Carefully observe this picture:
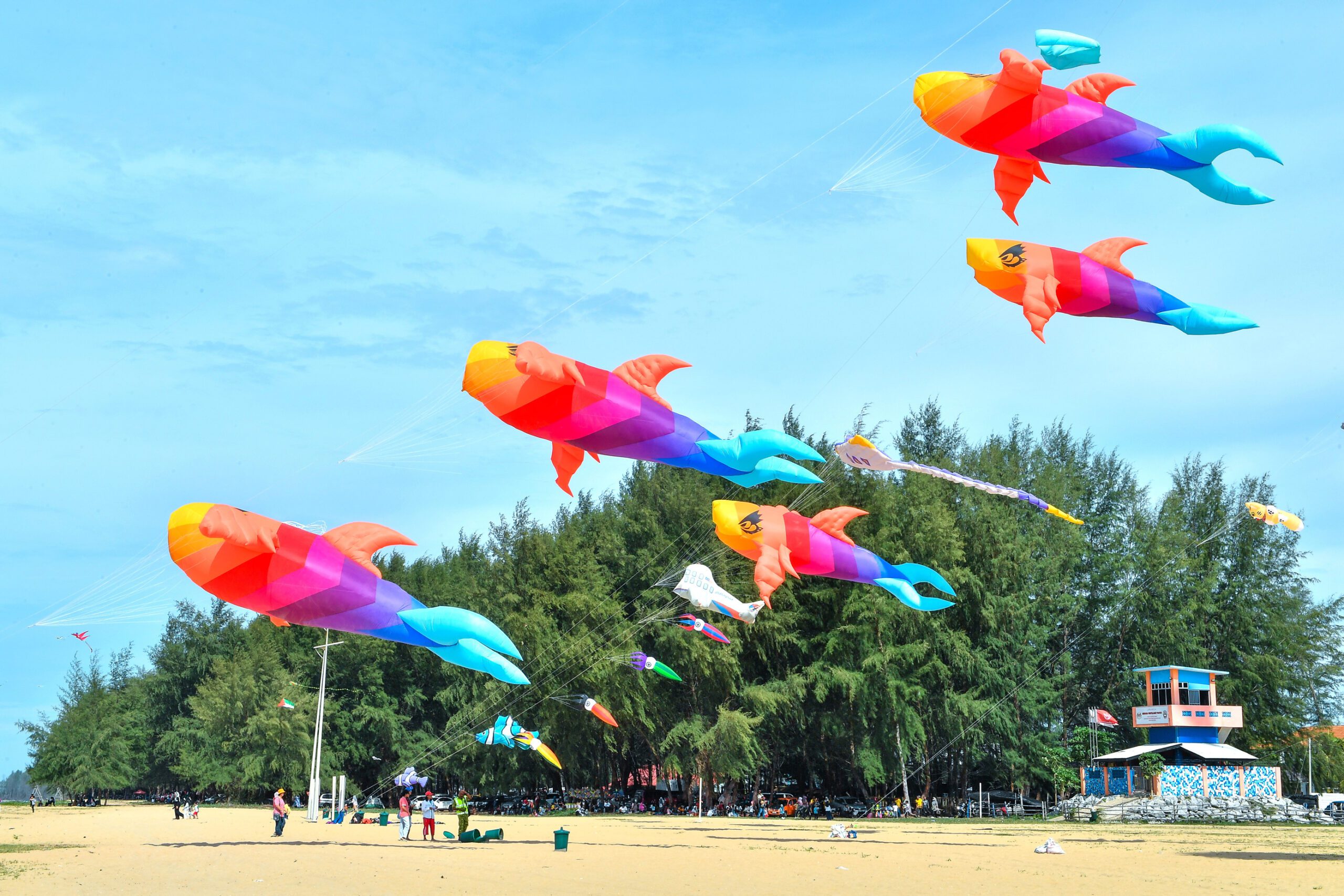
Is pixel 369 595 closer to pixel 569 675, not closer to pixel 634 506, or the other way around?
pixel 569 675

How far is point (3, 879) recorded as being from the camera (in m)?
19.6

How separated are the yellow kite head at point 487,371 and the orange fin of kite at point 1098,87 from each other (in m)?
Answer: 9.68

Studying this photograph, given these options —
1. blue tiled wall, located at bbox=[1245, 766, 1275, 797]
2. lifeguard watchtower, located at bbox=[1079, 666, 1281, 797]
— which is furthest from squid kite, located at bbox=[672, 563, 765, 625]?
blue tiled wall, located at bbox=[1245, 766, 1275, 797]

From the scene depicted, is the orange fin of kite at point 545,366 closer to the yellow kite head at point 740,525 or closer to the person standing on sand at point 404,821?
the yellow kite head at point 740,525

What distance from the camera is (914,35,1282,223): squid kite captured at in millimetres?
19359

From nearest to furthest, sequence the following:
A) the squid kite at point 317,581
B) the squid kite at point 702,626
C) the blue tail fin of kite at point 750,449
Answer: the squid kite at point 317,581, the blue tail fin of kite at point 750,449, the squid kite at point 702,626

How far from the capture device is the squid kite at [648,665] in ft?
122

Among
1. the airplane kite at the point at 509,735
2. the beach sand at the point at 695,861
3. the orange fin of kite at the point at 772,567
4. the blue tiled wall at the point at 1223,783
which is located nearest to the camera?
the beach sand at the point at 695,861

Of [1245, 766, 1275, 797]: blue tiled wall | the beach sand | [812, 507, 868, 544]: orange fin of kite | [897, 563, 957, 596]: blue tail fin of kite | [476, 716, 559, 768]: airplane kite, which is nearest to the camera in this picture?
the beach sand

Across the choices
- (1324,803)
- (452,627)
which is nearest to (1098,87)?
(452,627)

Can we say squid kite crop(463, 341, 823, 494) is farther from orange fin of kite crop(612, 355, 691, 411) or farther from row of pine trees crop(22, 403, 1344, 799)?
row of pine trees crop(22, 403, 1344, 799)

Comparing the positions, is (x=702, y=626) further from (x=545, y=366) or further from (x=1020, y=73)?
(x=1020, y=73)

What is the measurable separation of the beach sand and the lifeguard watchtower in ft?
15.5

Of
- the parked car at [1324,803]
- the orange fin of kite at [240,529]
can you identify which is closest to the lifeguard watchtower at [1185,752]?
the parked car at [1324,803]
